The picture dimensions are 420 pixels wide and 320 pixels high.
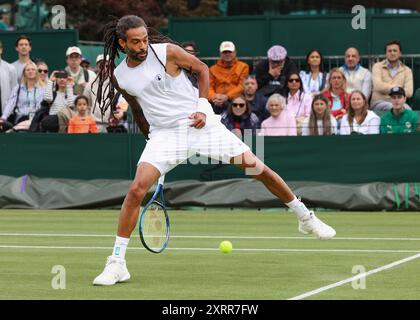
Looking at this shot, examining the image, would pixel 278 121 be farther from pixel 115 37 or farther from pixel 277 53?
pixel 115 37

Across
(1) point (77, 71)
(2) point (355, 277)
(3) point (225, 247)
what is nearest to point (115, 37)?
(3) point (225, 247)

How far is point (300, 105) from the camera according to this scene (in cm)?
1680

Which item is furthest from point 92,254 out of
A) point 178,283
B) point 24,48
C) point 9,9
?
point 9,9

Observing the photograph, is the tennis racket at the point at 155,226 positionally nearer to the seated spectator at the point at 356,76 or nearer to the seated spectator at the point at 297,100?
the seated spectator at the point at 297,100

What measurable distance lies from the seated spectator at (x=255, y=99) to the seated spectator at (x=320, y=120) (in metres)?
0.85

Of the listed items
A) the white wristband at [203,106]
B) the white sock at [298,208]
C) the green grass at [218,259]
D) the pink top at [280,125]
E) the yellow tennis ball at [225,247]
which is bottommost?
the green grass at [218,259]

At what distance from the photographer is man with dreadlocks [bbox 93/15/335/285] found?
8.87 metres

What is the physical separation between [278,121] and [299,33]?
10.2 ft

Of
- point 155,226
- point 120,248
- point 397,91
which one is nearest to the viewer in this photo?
point 120,248

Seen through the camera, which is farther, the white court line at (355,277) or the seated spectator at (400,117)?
the seated spectator at (400,117)

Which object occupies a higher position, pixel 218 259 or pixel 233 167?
pixel 233 167

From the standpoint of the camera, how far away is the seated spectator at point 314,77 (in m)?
17.2

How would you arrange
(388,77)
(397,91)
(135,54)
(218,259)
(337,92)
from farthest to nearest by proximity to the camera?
(388,77), (337,92), (397,91), (218,259), (135,54)

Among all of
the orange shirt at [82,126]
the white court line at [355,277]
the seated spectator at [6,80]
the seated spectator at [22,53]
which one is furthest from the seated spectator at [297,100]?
the white court line at [355,277]
